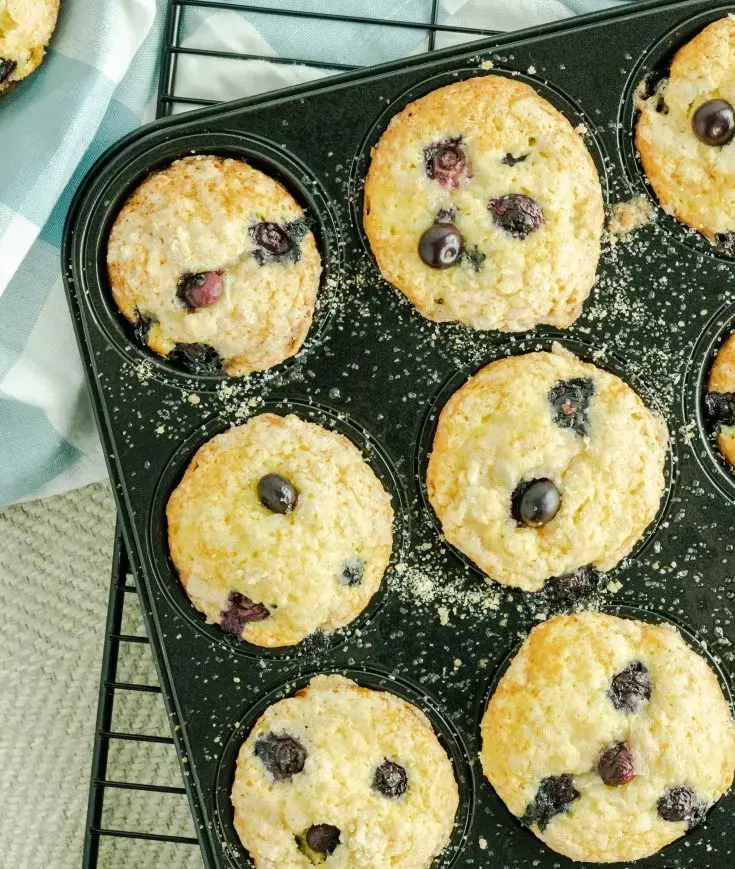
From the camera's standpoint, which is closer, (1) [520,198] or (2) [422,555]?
(1) [520,198]

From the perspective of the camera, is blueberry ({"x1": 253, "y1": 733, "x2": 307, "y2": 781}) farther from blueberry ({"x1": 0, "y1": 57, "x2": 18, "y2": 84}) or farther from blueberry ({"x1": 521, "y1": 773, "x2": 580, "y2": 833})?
blueberry ({"x1": 0, "y1": 57, "x2": 18, "y2": 84})

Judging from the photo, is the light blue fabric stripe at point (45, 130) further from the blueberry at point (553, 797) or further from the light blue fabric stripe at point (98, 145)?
the blueberry at point (553, 797)

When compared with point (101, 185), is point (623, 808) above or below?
below

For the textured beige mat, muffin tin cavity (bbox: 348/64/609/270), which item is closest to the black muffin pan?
muffin tin cavity (bbox: 348/64/609/270)

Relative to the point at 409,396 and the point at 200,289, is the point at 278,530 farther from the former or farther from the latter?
the point at 200,289

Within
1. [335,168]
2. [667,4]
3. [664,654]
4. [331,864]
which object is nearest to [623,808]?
[664,654]

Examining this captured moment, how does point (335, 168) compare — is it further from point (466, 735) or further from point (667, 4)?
point (466, 735)
